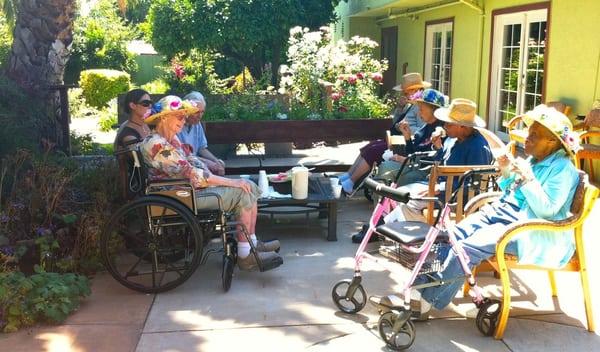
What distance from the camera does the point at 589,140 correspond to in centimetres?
729

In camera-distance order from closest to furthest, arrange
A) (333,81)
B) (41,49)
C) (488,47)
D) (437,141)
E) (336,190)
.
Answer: (437,141)
(336,190)
(41,49)
(333,81)
(488,47)

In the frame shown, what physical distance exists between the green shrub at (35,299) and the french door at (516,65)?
7.15 meters

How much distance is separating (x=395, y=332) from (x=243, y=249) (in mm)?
1474

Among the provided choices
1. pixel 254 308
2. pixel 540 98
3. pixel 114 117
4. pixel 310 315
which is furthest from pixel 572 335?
pixel 114 117

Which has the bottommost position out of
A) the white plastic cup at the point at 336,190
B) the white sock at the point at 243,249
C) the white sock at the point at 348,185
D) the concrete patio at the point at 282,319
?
the concrete patio at the point at 282,319

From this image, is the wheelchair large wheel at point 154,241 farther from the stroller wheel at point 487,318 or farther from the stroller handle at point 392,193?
the stroller wheel at point 487,318

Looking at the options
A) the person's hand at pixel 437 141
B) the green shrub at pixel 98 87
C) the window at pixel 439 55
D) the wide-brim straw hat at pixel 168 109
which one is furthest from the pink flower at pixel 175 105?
the green shrub at pixel 98 87

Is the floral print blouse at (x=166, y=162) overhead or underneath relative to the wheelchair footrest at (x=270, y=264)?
overhead

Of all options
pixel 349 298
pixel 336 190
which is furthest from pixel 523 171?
pixel 336 190

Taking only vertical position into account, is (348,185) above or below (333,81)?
below

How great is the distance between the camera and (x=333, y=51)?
931 cm

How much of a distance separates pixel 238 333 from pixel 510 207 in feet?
5.84

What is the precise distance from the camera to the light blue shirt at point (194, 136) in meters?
5.60

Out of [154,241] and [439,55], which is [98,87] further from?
[154,241]
